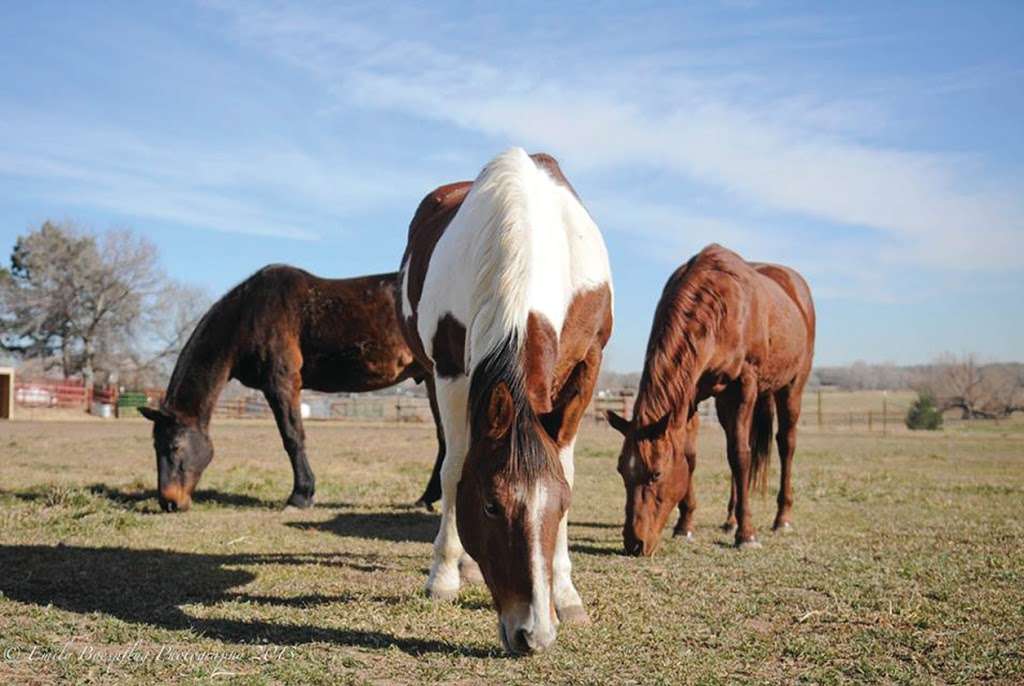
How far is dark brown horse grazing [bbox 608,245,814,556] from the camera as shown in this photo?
21.7 feet

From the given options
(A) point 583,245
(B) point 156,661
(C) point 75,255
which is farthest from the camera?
(C) point 75,255

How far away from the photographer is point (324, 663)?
11.6 ft

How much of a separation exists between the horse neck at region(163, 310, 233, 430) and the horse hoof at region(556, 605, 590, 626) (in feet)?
19.5

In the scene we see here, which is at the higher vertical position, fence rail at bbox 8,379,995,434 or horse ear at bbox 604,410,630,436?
horse ear at bbox 604,410,630,436

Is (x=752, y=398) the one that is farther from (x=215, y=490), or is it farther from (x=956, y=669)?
(x=215, y=490)

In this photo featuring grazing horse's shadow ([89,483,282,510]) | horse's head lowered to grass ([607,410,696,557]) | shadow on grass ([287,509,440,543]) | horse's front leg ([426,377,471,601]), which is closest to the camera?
horse's front leg ([426,377,471,601])

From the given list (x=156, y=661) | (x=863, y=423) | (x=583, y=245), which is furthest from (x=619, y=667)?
(x=863, y=423)

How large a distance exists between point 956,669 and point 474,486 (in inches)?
87.0

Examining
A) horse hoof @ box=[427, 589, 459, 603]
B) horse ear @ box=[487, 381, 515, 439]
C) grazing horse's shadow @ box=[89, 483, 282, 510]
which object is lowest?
grazing horse's shadow @ box=[89, 483, 282, 510]

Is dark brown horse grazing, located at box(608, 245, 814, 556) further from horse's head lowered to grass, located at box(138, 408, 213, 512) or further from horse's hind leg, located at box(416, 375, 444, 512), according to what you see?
horse's head lowered to grass, located at box(138, 408, 213, 512)

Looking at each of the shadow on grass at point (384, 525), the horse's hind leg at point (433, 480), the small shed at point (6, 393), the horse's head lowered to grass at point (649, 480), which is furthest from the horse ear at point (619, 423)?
the small shed at point (6, 393)

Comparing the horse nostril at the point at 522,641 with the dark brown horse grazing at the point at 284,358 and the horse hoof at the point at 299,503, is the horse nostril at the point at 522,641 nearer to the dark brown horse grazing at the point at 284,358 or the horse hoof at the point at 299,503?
the dark brown horse grazing at the point at 284,358

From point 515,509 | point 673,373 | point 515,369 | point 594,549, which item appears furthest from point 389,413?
point 515,509

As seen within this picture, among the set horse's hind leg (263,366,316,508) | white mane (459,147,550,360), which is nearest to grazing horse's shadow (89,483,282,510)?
horse's hind leg (263,366,316,508)
